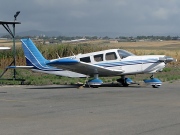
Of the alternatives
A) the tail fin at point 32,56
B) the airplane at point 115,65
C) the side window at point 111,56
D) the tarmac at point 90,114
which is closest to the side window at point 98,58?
the airplane at point 115,65

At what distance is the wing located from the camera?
68.9 feet

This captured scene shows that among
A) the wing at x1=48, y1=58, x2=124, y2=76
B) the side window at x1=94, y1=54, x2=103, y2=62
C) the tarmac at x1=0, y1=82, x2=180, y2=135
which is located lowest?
the tarmac at x1=0, y1=82, x2=180, y2=135

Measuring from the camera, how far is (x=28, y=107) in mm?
13586

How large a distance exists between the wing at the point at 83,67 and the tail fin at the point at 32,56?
6.93ft

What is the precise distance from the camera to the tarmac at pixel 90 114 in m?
9.48

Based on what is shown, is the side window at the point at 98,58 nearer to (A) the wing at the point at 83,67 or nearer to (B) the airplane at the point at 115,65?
(B) the airplane at the point at 115,65

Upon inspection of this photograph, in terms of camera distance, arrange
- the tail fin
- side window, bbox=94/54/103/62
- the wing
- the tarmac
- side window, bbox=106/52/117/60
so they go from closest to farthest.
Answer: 1. the tarmac
2. the wing
3. side window, bbox=106/52/117/60
4. side window, bbox=94/54/103/62
5. the tail fin

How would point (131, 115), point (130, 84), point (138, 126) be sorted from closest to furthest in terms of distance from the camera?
point (138, 126) < point (131, 115) < point (130, 84)

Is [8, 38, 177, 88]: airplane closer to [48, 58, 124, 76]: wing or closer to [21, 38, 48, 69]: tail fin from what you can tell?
[48, 58, 124, 76]: wing

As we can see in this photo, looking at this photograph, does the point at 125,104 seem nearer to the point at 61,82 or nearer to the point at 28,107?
the point at 28,107

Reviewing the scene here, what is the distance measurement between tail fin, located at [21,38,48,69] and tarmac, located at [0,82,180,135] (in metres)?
6.35

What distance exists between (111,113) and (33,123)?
261cm

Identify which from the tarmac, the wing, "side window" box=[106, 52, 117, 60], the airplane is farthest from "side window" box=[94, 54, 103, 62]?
the tarmac

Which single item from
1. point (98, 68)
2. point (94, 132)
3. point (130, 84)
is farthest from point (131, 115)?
point (130, 84)
